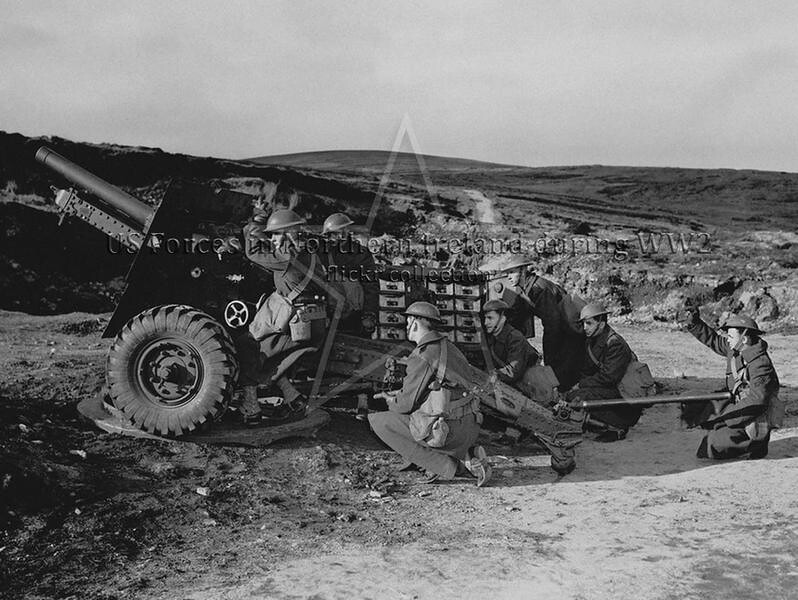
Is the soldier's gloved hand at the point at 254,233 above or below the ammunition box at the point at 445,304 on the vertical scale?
above

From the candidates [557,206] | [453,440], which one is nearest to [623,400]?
[453,440]

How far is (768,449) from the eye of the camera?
23.3 feet

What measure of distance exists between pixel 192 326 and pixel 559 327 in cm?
376

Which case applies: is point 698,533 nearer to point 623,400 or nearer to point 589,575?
point 589,575

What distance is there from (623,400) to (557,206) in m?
17.7

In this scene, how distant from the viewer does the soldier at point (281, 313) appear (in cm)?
720

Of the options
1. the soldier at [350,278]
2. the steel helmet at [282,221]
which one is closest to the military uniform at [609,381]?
the soldier at [350,278]

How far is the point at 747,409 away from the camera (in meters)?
6.77

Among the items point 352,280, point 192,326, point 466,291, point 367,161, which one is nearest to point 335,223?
point 352,280

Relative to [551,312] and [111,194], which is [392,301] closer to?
[551,312]

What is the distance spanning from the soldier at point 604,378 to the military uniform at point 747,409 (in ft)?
3.57

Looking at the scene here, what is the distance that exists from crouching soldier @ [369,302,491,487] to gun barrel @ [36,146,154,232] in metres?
2.86

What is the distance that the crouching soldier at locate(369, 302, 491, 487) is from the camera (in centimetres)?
616

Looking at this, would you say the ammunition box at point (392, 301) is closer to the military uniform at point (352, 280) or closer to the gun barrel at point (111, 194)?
the military uniform at point (352, 280)
